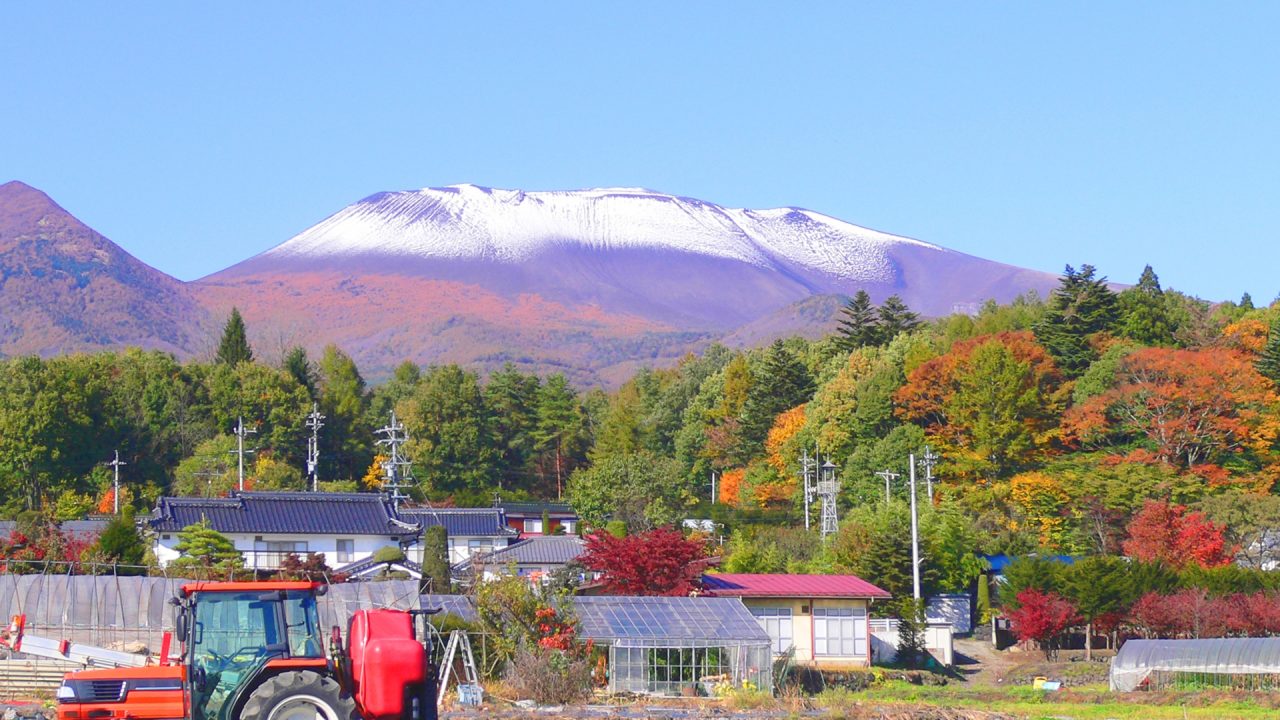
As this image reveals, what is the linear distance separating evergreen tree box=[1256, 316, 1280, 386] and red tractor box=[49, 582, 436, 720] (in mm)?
57421

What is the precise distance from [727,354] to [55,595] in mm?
77245

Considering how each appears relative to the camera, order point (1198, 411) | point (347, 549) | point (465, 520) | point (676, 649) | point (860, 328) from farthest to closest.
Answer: point (860, 328) → point (465, 520) → point (1198, 411) → point (347, 549) → point (676, 649)

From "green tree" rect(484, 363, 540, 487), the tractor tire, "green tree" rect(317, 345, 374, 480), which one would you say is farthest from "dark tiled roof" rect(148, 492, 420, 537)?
the tractor tire

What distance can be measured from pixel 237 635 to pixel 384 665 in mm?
1516

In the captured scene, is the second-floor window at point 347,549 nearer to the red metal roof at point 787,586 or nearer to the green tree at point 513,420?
the red metal roof at point 787,586

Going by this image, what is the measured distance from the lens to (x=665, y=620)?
32.8 m

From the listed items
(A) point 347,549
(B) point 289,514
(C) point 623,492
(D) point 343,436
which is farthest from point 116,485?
(C) point 623,492

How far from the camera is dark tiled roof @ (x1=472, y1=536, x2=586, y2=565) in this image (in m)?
54.1

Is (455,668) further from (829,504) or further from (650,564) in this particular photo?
(829,504)

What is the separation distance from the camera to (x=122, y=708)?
1533cm

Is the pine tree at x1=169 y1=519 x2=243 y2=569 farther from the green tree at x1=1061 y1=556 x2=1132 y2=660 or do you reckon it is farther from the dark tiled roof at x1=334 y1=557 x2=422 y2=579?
the green tree at x1=1061 y1=556 x2=1132 y2=660

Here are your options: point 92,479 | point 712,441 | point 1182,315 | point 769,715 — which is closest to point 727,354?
point 712,441

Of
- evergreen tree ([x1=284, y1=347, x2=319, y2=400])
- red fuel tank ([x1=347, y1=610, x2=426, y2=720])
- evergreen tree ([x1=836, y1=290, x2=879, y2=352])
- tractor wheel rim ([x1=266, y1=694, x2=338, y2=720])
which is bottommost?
tractor wheel rim ([x1=266, y1=694, x2=338, y2=720])

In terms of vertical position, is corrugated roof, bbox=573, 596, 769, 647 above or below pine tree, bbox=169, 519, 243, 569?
below
